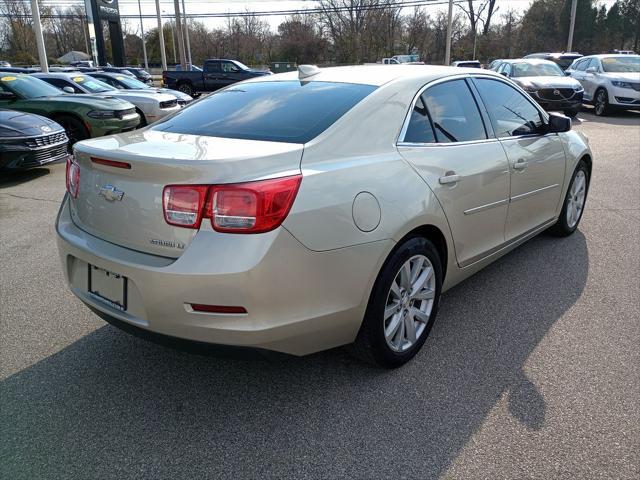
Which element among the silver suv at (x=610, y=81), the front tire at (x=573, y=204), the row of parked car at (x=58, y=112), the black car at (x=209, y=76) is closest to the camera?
the front tire at (x=573, y=204)

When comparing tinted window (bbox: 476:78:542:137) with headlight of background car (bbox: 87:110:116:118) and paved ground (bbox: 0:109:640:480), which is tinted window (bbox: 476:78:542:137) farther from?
headlight of background car (bbox: 87:110:116:118)

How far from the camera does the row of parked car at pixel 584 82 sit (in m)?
14.2

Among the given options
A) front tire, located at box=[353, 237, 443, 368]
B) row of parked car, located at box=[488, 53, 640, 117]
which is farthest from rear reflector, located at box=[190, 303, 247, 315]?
row of parked car, located at box=[488, 53, 640, 117]

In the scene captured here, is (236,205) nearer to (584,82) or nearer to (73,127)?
(73,127)

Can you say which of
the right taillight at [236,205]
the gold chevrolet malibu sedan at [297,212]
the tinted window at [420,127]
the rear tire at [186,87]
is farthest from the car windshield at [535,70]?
the rear tire at [186,87]

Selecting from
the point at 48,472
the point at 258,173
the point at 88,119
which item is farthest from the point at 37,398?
the point at 88,119

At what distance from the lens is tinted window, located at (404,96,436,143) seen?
3047 millimetres

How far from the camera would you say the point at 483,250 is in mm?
3641

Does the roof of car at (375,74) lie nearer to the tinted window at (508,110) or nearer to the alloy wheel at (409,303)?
the tinted window at (508,110)

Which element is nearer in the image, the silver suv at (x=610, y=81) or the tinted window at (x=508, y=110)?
the tinted window at (x=508, y=110)

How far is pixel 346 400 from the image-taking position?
8.98ft

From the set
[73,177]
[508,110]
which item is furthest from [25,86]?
[508,110]

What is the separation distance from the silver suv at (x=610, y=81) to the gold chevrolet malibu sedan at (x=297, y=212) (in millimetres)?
14162

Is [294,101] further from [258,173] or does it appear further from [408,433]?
[408,433]
